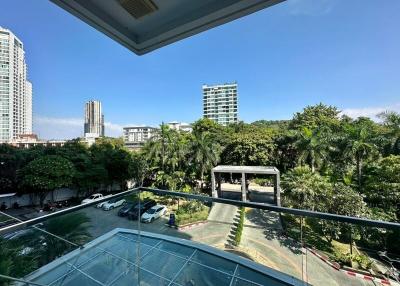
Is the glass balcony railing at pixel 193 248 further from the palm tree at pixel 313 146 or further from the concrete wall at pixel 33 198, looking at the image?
the concrete wall at pixel 33 198

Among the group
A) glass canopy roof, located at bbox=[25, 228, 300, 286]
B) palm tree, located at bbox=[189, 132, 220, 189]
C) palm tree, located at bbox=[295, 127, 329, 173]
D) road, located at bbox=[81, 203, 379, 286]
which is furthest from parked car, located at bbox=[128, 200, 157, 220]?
palm tree, located at bbox=[295, 127, 329, 173]

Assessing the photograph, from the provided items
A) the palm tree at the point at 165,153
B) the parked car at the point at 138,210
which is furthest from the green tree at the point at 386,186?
the palm tree at the point at 165,153

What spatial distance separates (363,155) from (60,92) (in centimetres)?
2183

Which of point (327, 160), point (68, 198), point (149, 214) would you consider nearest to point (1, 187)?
point (68, 198)

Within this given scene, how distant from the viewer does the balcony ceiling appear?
157cm

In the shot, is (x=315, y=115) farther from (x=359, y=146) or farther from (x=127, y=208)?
(x=127, y=208)

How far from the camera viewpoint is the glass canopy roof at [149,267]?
1680 millimetres

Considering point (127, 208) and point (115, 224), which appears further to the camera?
point (115, 224)

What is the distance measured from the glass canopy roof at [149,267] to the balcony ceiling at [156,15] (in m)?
2.06

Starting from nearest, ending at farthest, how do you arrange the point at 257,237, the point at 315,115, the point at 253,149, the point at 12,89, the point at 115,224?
the point at 257,237 < the point at 115,224 < the point at 253,149 < the point at 315,115 < the point at 12,89

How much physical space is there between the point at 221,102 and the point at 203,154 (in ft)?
192

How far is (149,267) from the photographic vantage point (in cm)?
187

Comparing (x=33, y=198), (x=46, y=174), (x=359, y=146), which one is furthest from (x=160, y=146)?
(x=359, y=146)

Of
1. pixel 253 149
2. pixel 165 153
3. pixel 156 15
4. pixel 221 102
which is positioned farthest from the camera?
pixel 221 102
